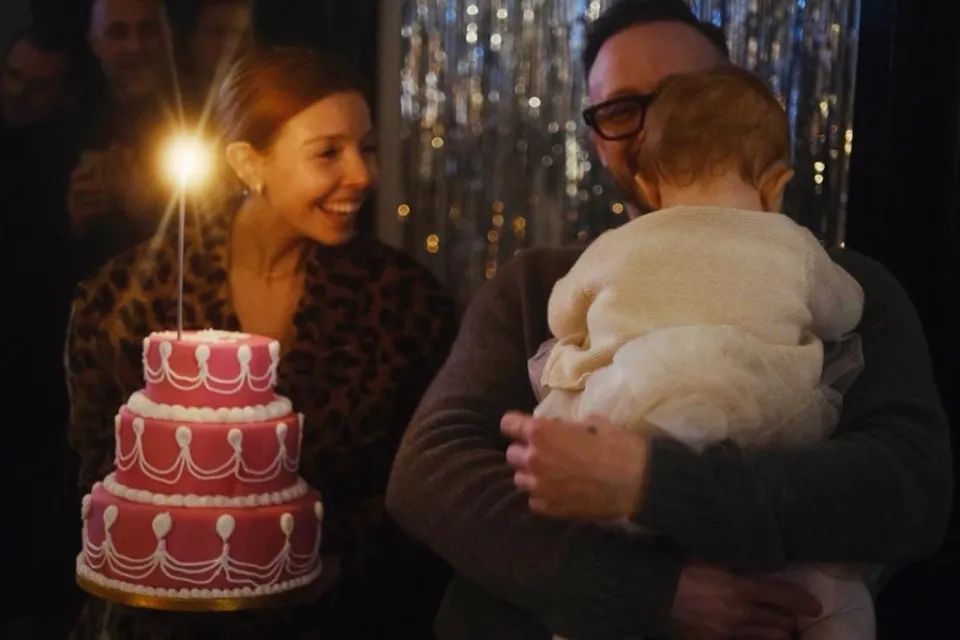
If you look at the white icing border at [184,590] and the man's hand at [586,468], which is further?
the white icing border at [184,590]

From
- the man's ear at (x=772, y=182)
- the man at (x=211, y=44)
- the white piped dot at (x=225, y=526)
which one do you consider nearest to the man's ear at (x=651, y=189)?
the man's ear at (x=772, y=182)

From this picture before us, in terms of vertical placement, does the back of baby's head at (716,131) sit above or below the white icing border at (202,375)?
above

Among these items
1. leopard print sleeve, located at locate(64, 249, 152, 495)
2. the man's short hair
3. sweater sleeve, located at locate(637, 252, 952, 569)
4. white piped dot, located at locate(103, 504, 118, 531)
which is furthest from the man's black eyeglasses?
white piped dot, located at locate(103, 504, 118, 531)

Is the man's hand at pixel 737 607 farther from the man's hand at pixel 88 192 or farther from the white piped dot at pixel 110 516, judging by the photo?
the man's hand at pixel 88 192

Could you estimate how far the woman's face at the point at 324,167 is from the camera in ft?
7.38

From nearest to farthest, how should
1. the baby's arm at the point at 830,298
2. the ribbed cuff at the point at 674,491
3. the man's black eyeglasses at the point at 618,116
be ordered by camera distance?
the ribbed cuff at the point at 674,491
the baby's arm at the point at 830,298
the man's black eyeglasses at the point at 618,116

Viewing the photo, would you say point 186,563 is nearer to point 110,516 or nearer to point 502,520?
point 110,516

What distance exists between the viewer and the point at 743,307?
5.09 ft

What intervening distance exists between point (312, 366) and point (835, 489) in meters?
1.06

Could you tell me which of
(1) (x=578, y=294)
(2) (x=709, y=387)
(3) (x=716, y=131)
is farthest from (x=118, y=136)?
(2) (x=709, y=387)

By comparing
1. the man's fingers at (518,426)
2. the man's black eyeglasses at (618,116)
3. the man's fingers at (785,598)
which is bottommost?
the man's fingers at (785,598)

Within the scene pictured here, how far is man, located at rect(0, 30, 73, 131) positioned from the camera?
88.7 inches

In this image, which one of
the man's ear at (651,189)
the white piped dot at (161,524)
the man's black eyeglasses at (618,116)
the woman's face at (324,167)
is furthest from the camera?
the woman's face at (324,167)

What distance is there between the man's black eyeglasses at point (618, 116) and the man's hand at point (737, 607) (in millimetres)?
838
